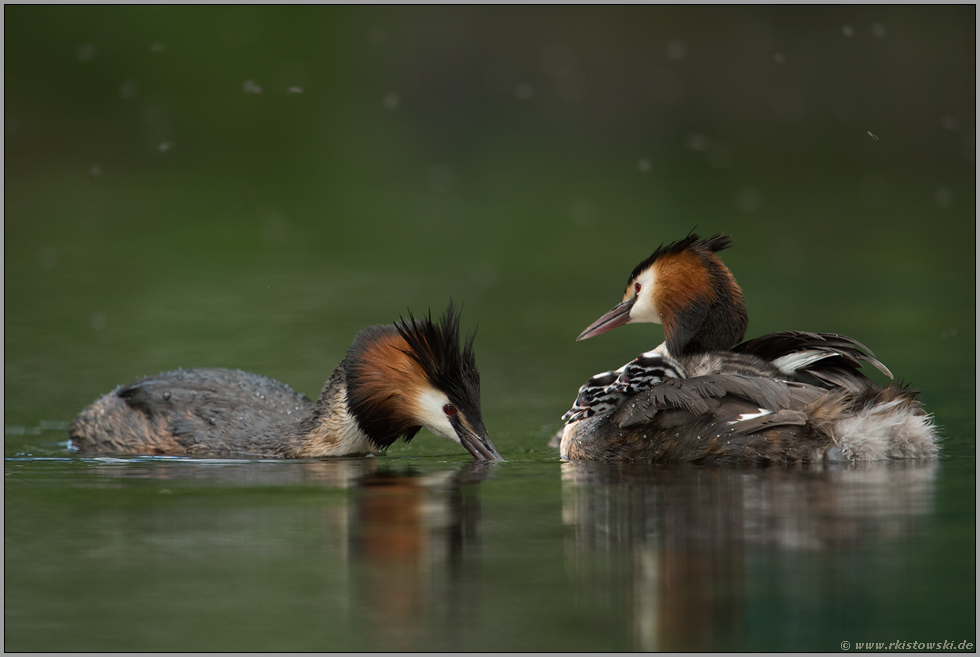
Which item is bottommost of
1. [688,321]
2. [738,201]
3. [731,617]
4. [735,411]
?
[731,617]

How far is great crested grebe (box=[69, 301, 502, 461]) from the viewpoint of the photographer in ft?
23.5

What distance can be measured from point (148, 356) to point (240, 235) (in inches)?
227

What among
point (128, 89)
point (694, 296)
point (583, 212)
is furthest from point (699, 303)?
point (128, 89)

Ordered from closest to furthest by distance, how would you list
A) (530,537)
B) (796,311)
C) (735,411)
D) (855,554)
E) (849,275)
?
(855,554), (530,537), (735,411), (796,311), (849,275)

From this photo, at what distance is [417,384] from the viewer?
7.25m

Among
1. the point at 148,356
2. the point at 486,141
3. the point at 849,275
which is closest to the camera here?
the point at 148,356

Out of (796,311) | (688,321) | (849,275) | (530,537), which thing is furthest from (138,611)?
(849,275)

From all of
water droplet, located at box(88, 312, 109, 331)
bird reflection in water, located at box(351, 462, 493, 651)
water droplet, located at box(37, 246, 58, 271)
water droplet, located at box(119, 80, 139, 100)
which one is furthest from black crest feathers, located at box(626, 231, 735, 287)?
water droplet, located at box(119, 80, 139, 100)

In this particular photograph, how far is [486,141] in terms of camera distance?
22.5m

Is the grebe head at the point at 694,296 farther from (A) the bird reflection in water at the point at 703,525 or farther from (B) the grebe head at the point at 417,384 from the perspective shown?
(B) the grebe head at the point at 417,384

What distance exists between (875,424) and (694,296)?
1244 mm

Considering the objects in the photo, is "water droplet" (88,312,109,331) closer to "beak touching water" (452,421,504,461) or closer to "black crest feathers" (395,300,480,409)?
"black crest feathers" (395,300,480,409)

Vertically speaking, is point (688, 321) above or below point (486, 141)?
below

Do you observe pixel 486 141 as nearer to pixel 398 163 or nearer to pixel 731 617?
pixel 398 163
